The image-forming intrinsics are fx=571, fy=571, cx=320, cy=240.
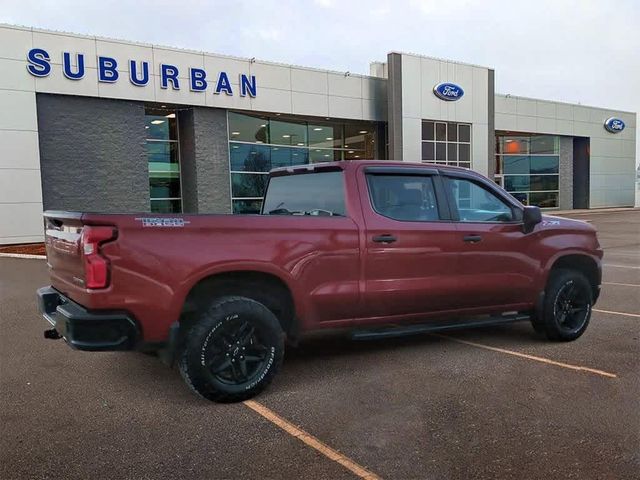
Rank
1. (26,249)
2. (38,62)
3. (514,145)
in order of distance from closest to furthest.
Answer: (26,249) < (38,62) < (514,145)

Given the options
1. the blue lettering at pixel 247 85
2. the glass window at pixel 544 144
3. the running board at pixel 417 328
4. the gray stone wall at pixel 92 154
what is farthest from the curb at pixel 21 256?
the glass window at pixel 544 144

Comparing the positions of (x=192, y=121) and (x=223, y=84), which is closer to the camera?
(x=192, y=121)

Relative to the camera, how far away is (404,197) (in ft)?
17.3

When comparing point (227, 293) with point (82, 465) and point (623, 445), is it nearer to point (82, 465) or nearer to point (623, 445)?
point (82, 465)

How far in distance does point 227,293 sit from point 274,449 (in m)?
1.35

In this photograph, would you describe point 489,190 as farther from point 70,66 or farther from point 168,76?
point 168,76

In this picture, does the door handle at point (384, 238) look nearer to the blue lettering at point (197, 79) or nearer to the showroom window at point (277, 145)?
the showroom window at point (277, 145)

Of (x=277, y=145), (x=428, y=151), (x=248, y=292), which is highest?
(x=277, y=145)

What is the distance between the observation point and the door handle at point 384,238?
488cm

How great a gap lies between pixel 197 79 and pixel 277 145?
16.7ft

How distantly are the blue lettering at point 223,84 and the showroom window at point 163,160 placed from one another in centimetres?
214

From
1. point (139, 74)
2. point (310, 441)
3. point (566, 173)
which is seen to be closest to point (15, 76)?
point (139, 74)

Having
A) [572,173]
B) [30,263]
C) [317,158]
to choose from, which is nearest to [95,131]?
[30,263]

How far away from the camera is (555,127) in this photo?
37.1m
